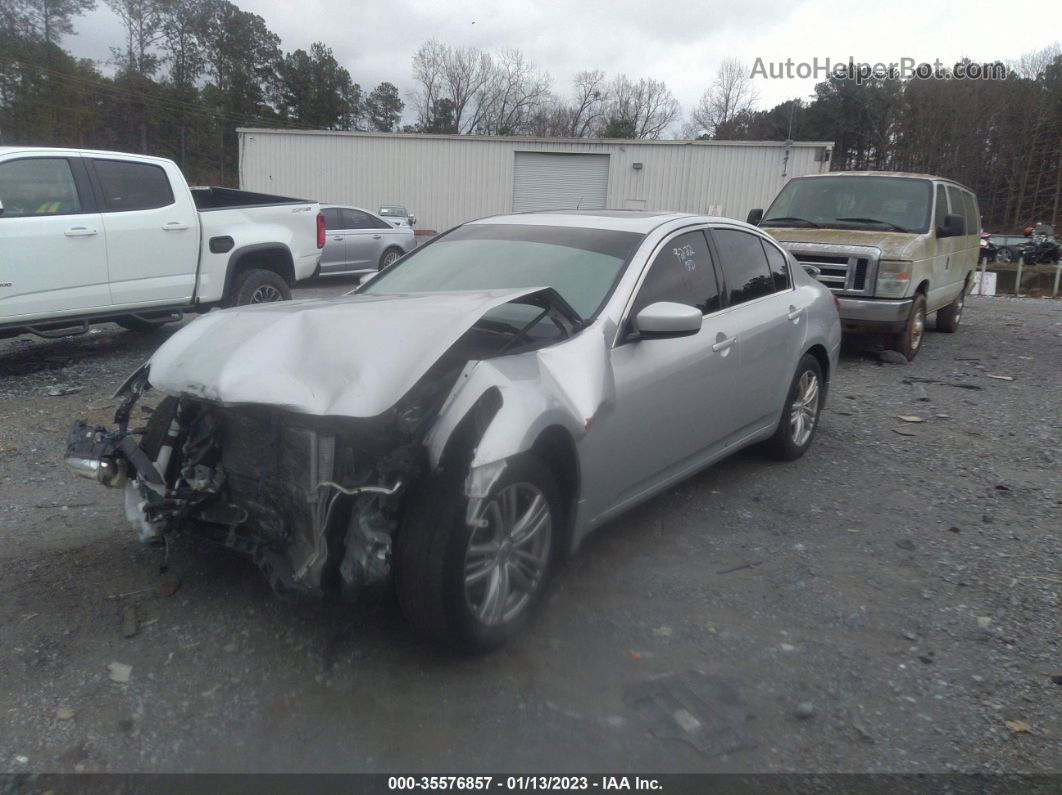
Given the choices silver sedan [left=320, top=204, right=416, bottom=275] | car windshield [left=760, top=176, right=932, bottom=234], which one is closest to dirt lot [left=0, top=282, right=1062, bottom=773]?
car windshield [left=760, top=176, right=932, bottom=234]

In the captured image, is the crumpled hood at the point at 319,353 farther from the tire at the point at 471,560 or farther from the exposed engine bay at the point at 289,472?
the tire at the point at 471,560

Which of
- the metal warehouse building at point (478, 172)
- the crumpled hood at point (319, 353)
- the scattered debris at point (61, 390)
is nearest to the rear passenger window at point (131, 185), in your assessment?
the scattered debris at point (61, 390)

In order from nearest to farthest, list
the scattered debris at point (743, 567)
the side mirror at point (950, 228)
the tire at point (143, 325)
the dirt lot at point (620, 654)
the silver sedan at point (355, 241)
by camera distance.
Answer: the dirt lot at point (620, 654)
the scattered debris at point (743, 567)
the tire at point (143, 325)
the side mirror at point (950, 228)
the silver sedan at point (355, 241)

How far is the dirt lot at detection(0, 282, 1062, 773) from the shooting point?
264cm

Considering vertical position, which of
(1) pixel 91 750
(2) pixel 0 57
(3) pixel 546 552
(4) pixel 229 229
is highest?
(2) pixel 0 57

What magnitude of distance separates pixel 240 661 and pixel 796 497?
3.30m

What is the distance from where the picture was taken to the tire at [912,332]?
9184mm

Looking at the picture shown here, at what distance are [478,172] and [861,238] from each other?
21.6 metres

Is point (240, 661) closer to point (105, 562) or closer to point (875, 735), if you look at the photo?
point (105, 562)

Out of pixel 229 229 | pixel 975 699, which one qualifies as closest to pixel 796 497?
pixel 975 699

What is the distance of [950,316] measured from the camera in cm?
1177

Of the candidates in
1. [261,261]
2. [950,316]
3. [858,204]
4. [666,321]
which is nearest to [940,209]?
[858,204]

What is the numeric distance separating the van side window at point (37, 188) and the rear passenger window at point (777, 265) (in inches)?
231

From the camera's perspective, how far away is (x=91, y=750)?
8.38 ft
